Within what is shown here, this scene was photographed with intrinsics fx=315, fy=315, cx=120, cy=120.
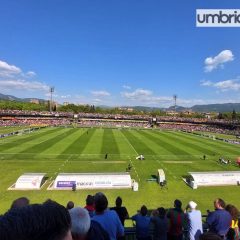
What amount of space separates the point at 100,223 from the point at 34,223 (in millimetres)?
4027

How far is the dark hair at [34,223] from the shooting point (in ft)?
5.82

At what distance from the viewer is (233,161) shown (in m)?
49.3

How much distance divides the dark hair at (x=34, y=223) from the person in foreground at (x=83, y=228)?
1.91m

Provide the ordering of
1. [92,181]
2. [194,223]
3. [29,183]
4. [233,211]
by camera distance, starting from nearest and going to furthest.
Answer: [233,211]
[194,223]
[29,183]
[92,181]

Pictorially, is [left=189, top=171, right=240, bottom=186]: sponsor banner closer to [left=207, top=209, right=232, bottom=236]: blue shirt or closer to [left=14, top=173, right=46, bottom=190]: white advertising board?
[left=14, top=173, right=46, bottom=190]: white advertising board

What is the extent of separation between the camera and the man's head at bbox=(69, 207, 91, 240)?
392 cm

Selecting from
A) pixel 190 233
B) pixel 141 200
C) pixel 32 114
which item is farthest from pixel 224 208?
pixel 32 114

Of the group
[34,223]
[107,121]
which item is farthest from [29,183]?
[107,121]

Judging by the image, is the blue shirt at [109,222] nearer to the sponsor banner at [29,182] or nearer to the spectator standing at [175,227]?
the spectator standing at [175,227]

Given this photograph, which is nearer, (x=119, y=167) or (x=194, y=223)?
(x=194, y=223)

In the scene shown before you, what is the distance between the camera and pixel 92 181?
30.9 meters

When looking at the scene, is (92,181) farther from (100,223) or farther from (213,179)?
(100,223)

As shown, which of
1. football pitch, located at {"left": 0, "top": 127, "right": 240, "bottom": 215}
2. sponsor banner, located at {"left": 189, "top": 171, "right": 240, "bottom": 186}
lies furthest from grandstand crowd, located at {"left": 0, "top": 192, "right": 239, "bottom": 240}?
sponsor banner, located at {"left": 189, "top": 171, "right": 240, "bottom": 186}

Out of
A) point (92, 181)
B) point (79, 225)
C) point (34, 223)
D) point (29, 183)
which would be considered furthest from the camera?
point (92, 181)
